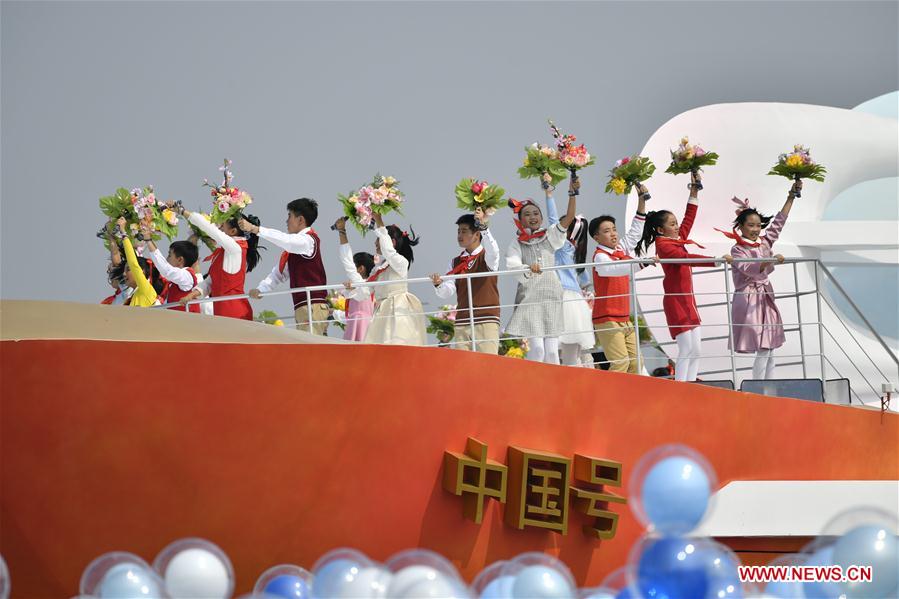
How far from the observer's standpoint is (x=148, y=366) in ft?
16.9

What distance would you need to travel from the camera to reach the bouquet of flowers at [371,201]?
286 inches

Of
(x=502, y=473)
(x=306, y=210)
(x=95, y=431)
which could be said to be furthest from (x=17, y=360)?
(x=306, y=210)

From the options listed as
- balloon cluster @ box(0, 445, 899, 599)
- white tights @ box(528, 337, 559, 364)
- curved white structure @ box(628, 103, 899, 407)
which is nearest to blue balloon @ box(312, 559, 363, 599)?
balloon cluster @ box(0, 445, 899, 599)

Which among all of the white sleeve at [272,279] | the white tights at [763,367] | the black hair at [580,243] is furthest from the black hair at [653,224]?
the white sleeve at [272,279]

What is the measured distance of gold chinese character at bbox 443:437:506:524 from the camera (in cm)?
561

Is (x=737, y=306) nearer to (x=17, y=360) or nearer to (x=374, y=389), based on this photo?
(x=374, y=389)

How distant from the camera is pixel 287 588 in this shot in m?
4.00

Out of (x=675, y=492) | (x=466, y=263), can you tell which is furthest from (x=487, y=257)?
(x=675, y=492)

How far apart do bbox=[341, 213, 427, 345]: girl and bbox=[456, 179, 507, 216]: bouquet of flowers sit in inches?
20.5

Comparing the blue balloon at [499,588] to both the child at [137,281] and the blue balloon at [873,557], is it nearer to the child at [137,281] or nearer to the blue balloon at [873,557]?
the blue balloon at [873,557]

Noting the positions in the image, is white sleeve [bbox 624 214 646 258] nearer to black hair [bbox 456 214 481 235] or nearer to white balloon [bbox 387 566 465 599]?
black hair [bbox 456 214 481 235]

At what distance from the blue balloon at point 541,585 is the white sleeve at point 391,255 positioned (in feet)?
13.6

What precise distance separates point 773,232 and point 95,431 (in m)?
4.87

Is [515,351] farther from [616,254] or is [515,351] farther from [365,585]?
[365,585]
